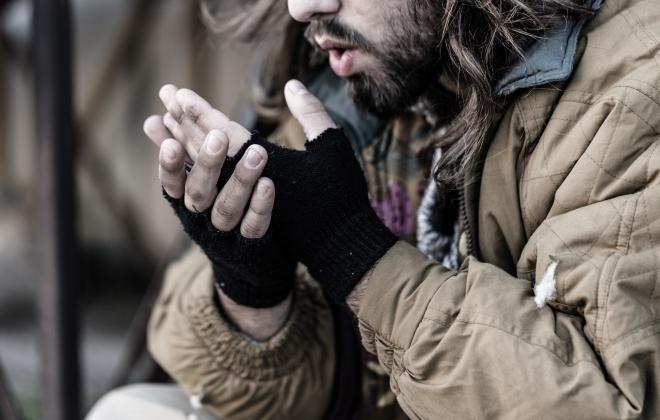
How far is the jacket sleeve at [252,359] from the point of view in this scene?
5.21ft

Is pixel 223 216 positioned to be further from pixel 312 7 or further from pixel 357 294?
pixel 312 7

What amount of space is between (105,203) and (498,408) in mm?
3138

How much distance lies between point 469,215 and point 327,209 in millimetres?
244

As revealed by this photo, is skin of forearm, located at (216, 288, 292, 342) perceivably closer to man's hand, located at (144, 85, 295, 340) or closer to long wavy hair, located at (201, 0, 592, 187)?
man's hand, located at (144, 85, 295, 340)

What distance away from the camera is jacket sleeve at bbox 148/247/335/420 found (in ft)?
5.21

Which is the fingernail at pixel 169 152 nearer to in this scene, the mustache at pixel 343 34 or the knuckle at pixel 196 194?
the knuckle at pixel 196 194

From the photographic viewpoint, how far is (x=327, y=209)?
1.29m

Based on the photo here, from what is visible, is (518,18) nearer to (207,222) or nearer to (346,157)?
(346,157)

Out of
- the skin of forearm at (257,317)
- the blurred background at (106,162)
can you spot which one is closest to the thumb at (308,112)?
the skin of forearm at (257,317)

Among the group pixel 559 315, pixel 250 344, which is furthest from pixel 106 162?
pixel 559 315

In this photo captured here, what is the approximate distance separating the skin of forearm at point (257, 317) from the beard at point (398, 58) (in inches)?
16.3

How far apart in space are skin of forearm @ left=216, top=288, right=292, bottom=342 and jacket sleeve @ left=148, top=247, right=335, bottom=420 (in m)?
0.02

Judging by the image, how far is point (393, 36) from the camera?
143cm

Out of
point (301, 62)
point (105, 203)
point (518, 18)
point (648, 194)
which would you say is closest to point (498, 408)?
point (648, 194)
